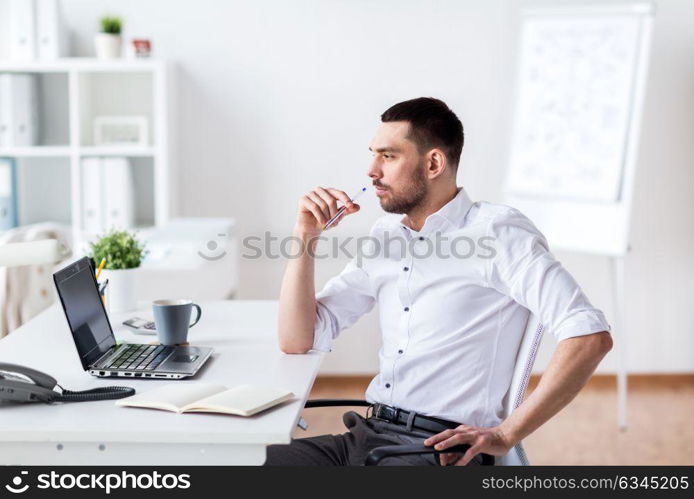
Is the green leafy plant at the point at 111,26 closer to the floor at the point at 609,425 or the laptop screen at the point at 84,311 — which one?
the floor at the point at 609,425

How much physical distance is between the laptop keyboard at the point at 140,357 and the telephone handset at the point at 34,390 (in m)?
0.17

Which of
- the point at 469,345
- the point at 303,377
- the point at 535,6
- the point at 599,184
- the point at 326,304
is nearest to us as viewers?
the point at 303,377

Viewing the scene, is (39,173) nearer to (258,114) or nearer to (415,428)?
(258,114)

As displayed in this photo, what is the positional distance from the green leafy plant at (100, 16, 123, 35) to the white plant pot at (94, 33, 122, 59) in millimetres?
21

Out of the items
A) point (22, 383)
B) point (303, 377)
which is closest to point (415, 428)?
point (303, 377)

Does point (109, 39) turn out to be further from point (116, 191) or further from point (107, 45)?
point (116, 191)

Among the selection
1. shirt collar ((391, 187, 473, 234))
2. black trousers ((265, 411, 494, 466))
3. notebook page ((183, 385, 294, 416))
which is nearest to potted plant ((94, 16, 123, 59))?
shirt collar ((391, 187, 473, 234))

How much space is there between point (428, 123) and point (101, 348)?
0.88 m

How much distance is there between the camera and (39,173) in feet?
13.6

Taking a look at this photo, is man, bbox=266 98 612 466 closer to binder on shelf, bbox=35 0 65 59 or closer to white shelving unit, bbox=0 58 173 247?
white shelving unit, bbox=0 58 173 247

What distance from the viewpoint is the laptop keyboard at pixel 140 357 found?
184cm

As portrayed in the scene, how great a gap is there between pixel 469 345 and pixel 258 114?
2484 mm

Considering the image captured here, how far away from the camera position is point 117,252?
242 centimetres

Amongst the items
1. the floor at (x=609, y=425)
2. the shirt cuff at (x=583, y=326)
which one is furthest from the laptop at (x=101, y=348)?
the floor at (x=609, y=425)
